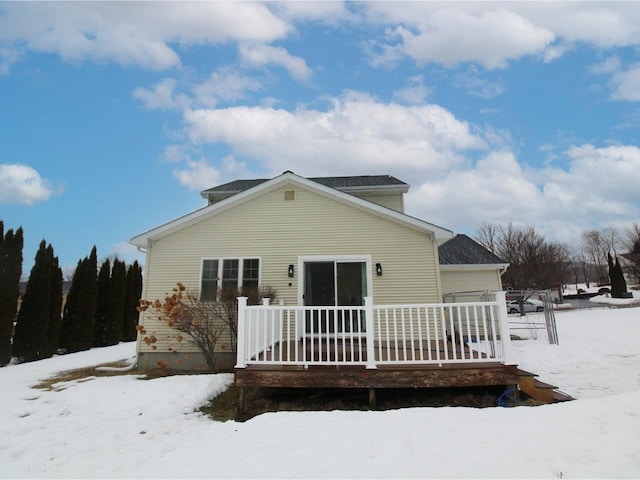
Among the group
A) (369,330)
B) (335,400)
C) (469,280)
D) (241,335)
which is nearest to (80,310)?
(241,335)

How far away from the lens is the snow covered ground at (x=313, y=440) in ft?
9.79

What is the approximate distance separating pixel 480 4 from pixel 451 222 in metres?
29.6

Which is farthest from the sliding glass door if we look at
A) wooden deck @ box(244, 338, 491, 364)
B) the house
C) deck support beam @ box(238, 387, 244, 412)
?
deck support beam @ box(238, 387, 244, 412)

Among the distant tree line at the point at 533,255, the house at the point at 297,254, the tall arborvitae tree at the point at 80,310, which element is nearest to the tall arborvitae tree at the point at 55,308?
the tall arborvitae tree at the point at 80,310

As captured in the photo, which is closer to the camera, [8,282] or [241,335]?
[241,335]

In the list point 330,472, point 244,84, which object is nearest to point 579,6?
point 244,84

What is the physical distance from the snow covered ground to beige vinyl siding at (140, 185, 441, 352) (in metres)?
3.32

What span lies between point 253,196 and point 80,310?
9.42 m

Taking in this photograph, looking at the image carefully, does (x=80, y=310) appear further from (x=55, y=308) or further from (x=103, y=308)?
(x=103, y=308)

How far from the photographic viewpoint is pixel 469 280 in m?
13.7

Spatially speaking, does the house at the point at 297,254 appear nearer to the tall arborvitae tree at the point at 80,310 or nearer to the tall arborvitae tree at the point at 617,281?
the tall arborvitae tree at the point at 80,310

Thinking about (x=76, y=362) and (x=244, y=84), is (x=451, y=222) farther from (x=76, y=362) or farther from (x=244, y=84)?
(x=76, y=362)

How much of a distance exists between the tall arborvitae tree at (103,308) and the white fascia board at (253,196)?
25.0 feet

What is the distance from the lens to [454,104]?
11.8 metres
